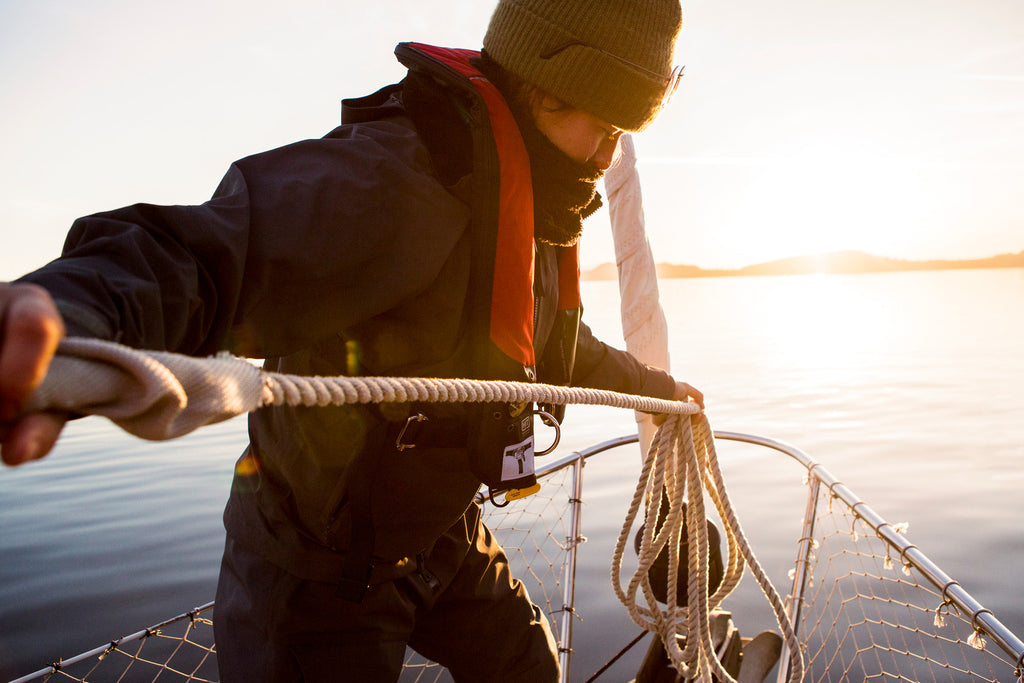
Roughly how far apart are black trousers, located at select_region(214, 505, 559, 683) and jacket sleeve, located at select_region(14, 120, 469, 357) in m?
0.61

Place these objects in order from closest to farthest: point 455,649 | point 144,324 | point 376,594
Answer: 1. point 144,324
2. point 376,594
3. point 455,649

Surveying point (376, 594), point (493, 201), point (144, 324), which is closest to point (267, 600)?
point (376, 594)

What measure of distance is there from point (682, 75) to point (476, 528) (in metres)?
1.40

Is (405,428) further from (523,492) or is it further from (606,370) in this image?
(606,370)

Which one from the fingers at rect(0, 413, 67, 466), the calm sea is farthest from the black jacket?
the calm sea

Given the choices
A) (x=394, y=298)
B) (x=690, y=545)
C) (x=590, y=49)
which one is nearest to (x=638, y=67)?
(x=590, y=49)

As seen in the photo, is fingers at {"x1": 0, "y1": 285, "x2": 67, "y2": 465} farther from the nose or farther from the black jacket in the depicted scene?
the nose

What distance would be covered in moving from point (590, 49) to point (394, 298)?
2.59ft

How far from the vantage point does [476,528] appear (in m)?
1.73

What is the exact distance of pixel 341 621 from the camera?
4.15 feet

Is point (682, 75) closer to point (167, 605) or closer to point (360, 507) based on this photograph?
point (360, 507)

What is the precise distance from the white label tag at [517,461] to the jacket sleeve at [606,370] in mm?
747

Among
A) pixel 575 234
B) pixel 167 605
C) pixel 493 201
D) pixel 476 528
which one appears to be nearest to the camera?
pixel 493 201

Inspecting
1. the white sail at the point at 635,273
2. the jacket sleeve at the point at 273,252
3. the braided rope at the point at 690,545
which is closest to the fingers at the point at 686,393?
the braided rope at the point at 690,545
